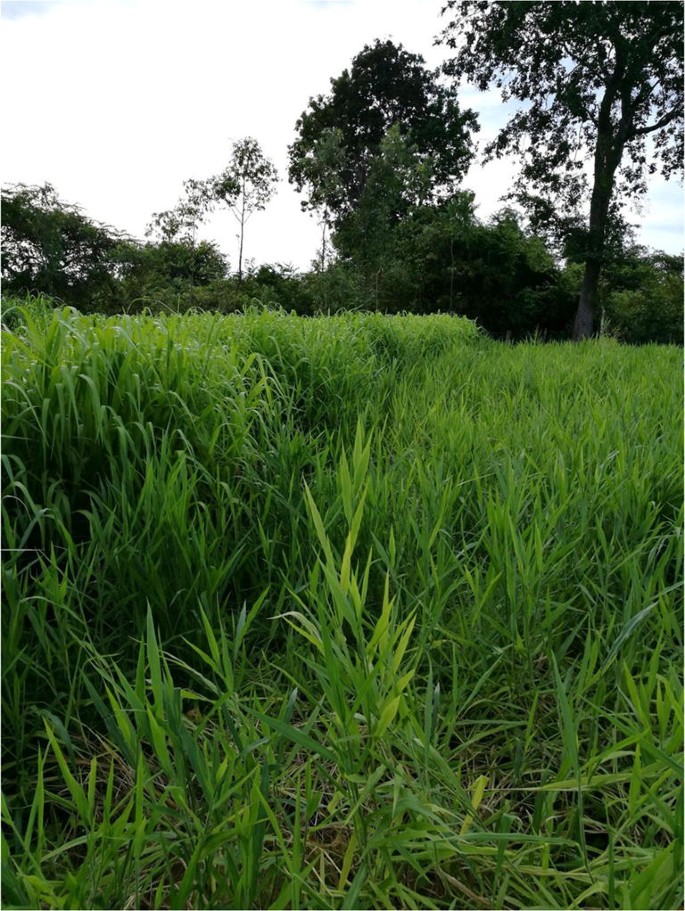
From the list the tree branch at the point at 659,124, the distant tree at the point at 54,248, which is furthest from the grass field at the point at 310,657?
the distant tree at the point at 54,248

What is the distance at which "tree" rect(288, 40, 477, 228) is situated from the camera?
15.6 meters

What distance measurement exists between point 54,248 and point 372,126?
1120cm

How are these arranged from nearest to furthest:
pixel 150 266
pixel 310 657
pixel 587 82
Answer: pixel 310 657 → pixel 587 82 → pixel 150 266

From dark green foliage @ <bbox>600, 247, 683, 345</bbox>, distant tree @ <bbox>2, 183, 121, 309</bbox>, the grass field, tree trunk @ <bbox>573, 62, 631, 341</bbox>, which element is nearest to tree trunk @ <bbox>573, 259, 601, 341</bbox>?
tree trunk @ <bbox>573, 62, 631, 341</bbox>

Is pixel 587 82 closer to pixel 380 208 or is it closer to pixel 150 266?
pixel 380 208

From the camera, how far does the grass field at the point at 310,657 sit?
0.74 metres

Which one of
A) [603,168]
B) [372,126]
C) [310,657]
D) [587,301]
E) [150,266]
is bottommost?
[310,657]

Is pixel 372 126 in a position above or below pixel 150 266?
above

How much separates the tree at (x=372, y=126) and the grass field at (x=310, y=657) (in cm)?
1553

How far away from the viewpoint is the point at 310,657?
1.12 m

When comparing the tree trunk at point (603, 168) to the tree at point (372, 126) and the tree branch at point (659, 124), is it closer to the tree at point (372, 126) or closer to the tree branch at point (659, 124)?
the tree branch at point (659, 124)

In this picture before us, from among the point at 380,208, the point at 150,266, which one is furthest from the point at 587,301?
the point at 150,266

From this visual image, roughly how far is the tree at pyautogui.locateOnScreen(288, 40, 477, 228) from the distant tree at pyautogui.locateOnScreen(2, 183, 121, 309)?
7.98 metres

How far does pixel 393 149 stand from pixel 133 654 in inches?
626
